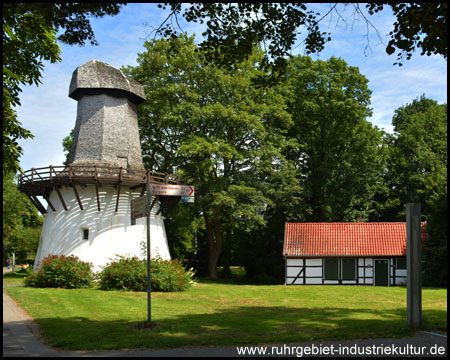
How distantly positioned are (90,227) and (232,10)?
55.5 ft

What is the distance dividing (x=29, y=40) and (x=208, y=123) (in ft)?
56.1

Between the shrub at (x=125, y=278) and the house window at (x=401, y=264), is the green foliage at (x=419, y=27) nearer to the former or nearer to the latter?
the shrub at (x=125, y=278)

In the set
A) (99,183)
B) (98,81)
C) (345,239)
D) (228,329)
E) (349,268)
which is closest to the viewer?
(228,329)

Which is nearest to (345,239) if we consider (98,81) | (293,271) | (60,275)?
(293,271)

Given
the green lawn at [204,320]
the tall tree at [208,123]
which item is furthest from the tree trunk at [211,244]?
the green lawn at [204,320]

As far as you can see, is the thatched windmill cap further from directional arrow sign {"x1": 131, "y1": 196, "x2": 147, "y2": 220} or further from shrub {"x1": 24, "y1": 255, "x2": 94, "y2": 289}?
directional arrow sign {"x1": 131, "y1": 196, "x2": 147, "y2": 220}

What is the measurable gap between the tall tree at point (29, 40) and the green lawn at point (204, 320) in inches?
167

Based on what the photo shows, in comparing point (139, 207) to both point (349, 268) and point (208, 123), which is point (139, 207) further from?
point (349, 268)

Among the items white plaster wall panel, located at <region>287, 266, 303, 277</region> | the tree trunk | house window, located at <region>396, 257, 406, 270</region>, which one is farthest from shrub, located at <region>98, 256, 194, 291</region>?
Answer: house window, located at <region>396, 257, 406, 270</region>

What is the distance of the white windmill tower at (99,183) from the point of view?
Answer: 23.5 metres

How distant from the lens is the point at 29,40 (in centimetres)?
1284

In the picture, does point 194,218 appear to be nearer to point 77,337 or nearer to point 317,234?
point 317,234

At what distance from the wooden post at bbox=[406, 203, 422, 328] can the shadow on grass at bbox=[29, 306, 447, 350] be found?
300mm

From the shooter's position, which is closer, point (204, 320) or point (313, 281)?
point (204, 320)
